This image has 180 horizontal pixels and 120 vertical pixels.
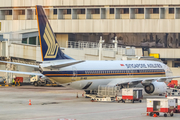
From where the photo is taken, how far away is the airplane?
35531 mm

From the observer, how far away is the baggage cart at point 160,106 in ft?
86.5

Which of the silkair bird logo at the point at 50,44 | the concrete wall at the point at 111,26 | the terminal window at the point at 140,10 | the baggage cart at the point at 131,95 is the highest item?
the terminal window at the point at 140,10

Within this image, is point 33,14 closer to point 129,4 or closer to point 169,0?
point 129,4

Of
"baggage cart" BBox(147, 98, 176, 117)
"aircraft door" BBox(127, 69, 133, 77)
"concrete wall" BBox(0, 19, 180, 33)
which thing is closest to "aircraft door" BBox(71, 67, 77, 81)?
"aircraft door" BBox(127, 69, 133, 77)

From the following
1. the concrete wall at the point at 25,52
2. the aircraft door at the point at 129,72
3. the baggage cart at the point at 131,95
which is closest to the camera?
the baggage cart at the point at 131,95

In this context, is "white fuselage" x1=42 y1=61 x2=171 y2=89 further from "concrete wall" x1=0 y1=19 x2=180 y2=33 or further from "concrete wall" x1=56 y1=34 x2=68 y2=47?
"concrete wall" x1=56 y1=34 x2=68 y2=47

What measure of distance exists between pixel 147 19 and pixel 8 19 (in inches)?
1346

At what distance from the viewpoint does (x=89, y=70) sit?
39219 millimetres

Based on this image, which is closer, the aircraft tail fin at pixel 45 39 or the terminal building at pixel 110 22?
the aircraft tail fin at pixel 45 39

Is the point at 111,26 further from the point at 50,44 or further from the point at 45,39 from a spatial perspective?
the point at 45,39

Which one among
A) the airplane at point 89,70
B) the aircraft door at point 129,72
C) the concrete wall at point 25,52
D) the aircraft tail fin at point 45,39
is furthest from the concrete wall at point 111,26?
the aircraft tail fin at point 45,39

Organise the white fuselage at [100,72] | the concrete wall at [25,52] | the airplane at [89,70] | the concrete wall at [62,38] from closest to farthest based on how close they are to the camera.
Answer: the airplane at [89,70] → the white fuselage at [100,72] → the concrete wall at [25,52] → the concrete wall at [62,38]

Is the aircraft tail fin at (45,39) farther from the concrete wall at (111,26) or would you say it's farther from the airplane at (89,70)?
the concrete wall at (111,26)

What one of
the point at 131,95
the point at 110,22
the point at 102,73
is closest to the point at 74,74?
the point at 102,73
